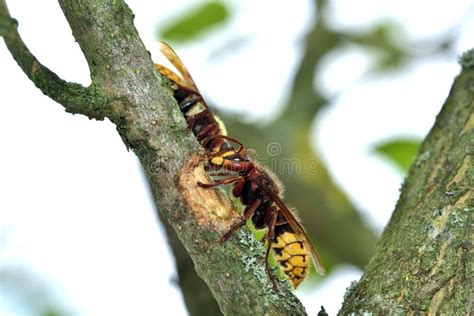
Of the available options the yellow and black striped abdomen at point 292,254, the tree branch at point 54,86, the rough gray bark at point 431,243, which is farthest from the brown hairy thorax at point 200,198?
the yellow and black striped abdomen at point 292,254

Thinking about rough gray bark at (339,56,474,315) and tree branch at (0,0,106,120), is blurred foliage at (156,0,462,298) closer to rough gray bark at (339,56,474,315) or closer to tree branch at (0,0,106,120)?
rough gray bark at (339,56,474,315)

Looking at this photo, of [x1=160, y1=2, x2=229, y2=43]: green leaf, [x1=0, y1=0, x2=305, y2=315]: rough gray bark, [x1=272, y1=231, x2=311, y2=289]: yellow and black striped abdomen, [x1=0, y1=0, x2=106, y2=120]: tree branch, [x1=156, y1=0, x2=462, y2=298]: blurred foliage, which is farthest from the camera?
[x1=160, y1=2, x2=229, y2=43]: green leaf

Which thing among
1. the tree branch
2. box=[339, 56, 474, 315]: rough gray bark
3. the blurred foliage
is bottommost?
the tree branch

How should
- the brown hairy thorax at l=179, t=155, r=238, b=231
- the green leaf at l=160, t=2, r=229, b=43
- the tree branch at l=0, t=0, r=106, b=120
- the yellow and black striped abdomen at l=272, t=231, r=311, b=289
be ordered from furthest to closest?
the green leaf at l=160, t=2, r=229, b=43, the yellow and black striped abdomen at l=272, t=231, r=311, b=289, the brown hairy thorax at l=179, t=155, r=238, b=231, the tree branch at l=0, t=0, r=106, b=120

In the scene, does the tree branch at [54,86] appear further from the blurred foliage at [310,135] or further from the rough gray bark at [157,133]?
the blurred foliage at [310,135]

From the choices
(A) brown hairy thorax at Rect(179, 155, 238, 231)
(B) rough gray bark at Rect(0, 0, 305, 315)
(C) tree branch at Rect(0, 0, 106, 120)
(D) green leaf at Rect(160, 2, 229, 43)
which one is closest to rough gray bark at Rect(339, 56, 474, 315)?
(B) rough gray bark at Rect(0, 0, 305, 315)

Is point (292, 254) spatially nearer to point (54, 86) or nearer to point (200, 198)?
point (200, 198)

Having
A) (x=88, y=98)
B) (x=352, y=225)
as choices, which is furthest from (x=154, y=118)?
(x=352, y=225)
